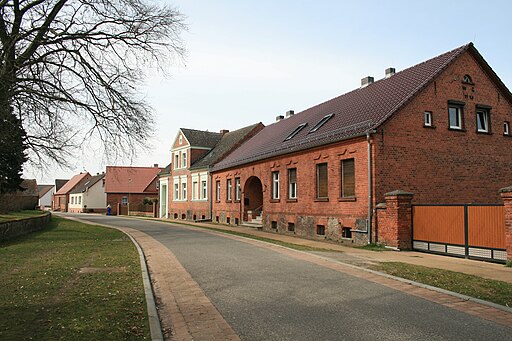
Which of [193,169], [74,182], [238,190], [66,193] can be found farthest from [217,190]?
[74,182]

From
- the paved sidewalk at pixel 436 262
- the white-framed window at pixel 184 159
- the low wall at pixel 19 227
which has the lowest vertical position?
the paved sidewalk at pixel 436 262

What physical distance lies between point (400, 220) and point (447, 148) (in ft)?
17.5

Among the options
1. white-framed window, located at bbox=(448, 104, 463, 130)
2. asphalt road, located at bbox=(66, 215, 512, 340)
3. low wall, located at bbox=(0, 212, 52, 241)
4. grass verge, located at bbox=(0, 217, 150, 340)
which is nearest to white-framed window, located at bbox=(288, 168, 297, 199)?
white-framed window, located at bbox=(448, 104, 463, 130)

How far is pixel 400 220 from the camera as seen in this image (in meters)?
15.8

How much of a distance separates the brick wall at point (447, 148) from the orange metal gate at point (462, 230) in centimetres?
236

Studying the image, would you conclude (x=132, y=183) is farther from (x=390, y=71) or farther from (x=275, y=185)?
(x=390, y=71)

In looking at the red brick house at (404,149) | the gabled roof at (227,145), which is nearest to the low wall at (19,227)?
the red brick house at (404,149)

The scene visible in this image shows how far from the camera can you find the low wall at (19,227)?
18.2 meters

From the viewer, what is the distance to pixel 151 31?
18.3m

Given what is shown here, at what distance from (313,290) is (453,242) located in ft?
25.9

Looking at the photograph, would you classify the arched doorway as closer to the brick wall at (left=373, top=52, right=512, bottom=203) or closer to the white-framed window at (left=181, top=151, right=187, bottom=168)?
the brick wall at (left=373, top=52, right=512, bottom=203)

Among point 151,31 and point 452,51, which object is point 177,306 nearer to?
point 151,31

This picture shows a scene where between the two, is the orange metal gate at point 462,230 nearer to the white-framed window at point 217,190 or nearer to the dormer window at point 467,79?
the dormer window at point 467,79

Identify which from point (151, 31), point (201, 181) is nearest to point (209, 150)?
point (201, 181)
